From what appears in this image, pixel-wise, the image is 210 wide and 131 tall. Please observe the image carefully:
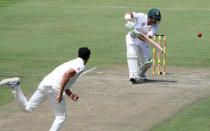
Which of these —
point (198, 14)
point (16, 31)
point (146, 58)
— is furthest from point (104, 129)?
point (198, 14)

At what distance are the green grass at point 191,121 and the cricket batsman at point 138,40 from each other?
2661 mm

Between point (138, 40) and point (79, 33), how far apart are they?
275 inches

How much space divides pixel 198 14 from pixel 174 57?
6.47 meters

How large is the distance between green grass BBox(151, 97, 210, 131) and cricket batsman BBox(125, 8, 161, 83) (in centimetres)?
266

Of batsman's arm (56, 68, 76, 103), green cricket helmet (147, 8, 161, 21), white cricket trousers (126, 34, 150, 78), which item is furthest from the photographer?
white cricket trousers (126, 34, 150, 78)

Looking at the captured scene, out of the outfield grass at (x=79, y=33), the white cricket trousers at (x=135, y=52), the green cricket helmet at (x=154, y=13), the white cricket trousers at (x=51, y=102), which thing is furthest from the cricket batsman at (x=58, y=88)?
the white cricket trousers at (x=135, y=52)

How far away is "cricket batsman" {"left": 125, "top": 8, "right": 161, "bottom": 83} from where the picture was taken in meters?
16.5

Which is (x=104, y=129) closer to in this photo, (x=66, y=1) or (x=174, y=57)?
(x=174, y=57)

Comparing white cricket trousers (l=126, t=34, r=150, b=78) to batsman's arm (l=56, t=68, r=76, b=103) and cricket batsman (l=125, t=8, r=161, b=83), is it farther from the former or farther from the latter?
batsman's arm (l=56, t=68, r=76, b=103)

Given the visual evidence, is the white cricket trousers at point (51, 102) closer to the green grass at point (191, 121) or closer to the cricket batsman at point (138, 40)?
the green grass at point (191, 121)

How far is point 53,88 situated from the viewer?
38.2 feet

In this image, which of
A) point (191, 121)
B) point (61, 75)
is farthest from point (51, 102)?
point (191, 121)

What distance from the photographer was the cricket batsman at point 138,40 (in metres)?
16.5

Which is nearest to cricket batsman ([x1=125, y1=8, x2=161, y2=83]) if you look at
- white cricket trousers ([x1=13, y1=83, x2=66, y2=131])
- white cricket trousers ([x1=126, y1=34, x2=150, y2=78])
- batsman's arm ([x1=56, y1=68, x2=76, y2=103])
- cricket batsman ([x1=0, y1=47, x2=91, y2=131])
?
white cricket trousers ([x1=126, y1=34, x2=150, y2=78])
